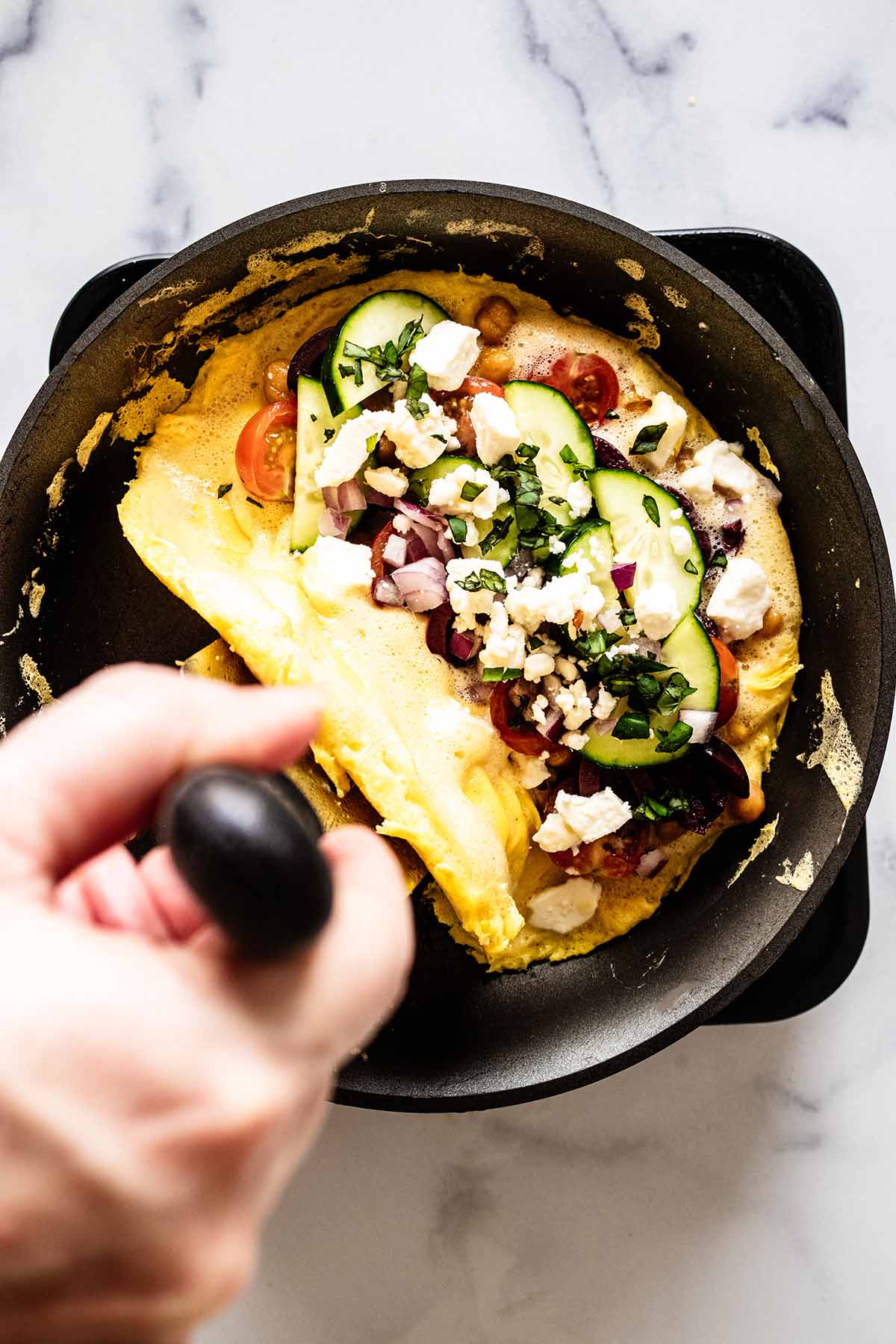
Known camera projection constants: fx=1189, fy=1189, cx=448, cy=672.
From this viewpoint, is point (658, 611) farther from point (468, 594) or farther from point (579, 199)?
point (579, 199)

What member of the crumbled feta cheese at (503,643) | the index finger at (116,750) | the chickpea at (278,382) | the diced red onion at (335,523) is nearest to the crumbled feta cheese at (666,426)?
the crumbled feta cheese at (503,643)

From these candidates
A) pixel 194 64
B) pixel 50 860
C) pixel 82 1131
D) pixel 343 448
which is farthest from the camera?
pixel 194 64

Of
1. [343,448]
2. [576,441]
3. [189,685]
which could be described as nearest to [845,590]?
[576,441]

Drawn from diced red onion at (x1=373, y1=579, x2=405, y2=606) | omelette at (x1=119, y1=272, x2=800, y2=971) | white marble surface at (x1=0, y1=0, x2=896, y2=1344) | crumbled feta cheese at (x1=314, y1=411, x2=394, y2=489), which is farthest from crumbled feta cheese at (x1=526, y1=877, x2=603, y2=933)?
crumbled feta cheese at (x1=314, y1=411, x2=394, y2=489)

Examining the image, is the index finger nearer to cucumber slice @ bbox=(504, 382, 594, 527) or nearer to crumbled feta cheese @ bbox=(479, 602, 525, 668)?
crumbled feta cheese @ bbox=(479, 602, 525, 668)

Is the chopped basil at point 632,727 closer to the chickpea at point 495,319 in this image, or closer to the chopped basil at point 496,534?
the chopped basil at point 496,534

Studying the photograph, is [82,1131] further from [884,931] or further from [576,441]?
[884,931]
